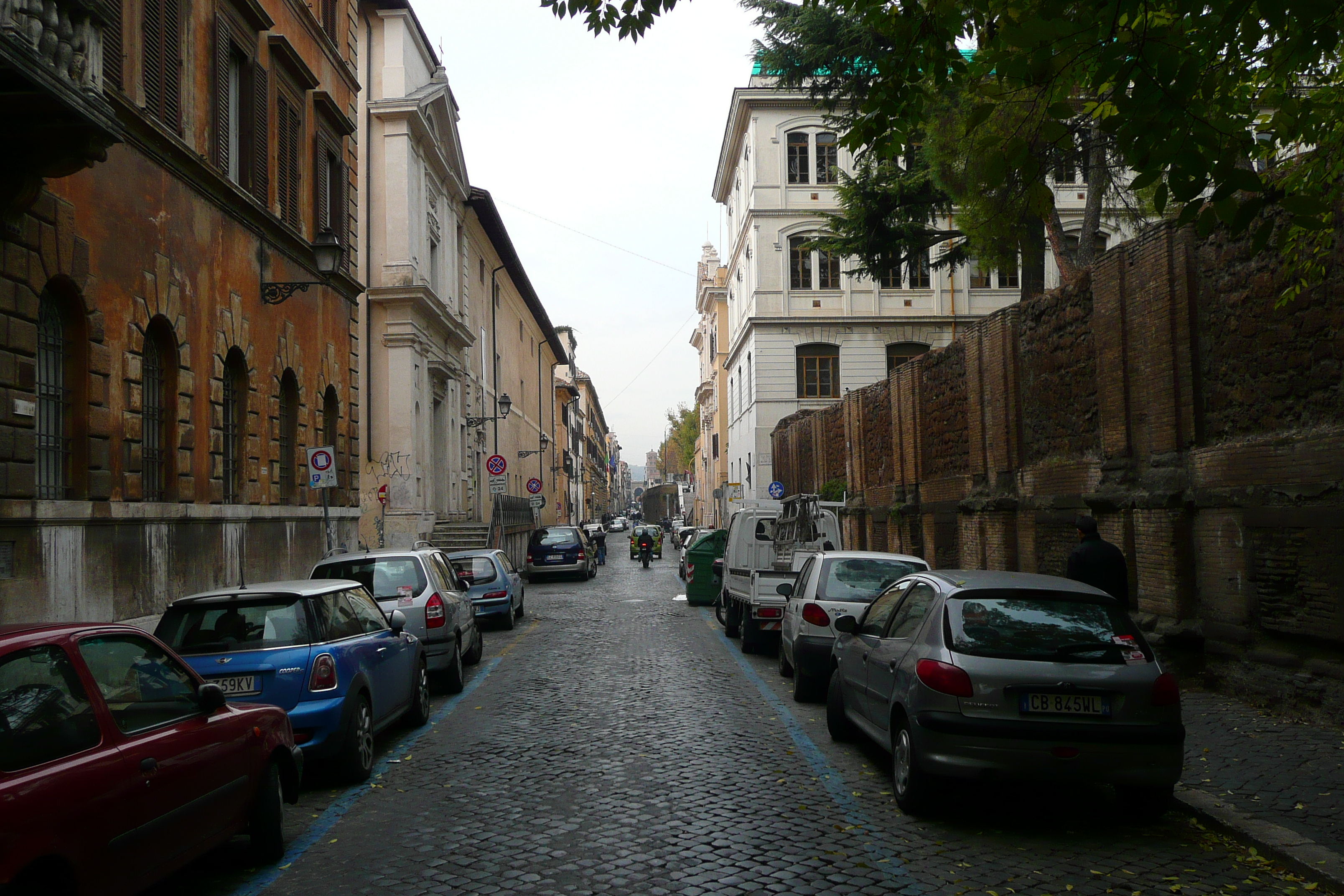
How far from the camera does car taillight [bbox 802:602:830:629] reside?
1088 cm

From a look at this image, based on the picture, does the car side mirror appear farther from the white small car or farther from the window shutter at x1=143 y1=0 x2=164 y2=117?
the window shutter at x1=143 y1=0 x2=164 y2=117

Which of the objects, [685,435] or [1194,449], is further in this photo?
[685,435]

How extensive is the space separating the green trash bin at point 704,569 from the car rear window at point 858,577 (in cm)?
1159

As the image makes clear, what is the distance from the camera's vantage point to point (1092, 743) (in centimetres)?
622

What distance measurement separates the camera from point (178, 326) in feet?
47.9

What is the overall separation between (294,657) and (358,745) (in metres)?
0.80

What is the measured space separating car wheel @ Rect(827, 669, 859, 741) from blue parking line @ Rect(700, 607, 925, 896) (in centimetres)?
21

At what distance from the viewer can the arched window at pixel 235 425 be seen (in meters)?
16.9

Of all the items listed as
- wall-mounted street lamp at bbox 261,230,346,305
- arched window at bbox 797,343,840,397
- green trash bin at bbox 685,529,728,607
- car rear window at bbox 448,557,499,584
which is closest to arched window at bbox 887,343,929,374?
arched window at bbox 797,343,840,397

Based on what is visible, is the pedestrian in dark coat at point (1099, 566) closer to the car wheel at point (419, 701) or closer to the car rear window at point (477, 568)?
the car wheel at point (419, 701)

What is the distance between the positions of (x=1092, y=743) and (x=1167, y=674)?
628 millimetres

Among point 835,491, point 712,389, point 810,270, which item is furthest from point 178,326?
point 712,389

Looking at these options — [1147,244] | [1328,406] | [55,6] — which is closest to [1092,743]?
[1328,406]

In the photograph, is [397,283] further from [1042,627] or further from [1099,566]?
[1042,627]
